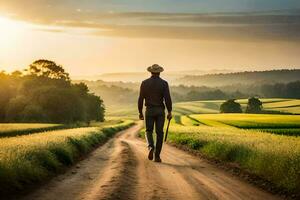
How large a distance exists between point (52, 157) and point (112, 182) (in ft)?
16.5

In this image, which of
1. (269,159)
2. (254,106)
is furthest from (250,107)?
(269,159)

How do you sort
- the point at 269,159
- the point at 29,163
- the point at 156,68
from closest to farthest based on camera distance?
1. the point at 29,163
2. the point at 269,159
3. the point at 156,68

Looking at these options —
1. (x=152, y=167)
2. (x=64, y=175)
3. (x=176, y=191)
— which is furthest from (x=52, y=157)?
(x=176, y=191)

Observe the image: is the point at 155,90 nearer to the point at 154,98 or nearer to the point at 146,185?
the point at 154,98

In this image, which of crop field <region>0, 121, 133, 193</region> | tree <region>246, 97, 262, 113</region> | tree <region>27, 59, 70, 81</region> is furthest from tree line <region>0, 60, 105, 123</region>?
crop field <region>0, 121, 133, 193</region>

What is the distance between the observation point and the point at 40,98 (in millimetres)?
89812

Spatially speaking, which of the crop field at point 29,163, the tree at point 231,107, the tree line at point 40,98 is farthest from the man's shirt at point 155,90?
the tree at point 231,107

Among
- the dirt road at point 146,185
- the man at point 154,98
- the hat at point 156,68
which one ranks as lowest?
the dirt road at point 146,185

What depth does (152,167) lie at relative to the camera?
49.8 ft

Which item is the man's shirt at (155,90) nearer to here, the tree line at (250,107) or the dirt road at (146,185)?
the dirt road at (146,185)

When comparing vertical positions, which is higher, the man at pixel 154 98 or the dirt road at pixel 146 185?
the man at pixel 154 98

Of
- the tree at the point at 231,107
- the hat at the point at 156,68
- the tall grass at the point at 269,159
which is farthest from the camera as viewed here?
the tree at the point at 231,107

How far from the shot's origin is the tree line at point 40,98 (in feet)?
289

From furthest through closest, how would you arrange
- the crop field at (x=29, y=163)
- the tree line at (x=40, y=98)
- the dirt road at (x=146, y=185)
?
1. the tree line at (x=40, y=98)
2. the crop field at (x=29, y=163)
3. the dirt road at (x=146, y=185)
